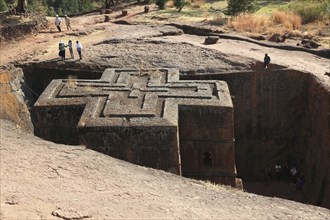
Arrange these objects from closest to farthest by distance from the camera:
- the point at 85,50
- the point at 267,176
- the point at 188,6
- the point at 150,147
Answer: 1. the point at 150,147
2. the point at 267,176
3. the point at 85,50
4. the point at 188,6

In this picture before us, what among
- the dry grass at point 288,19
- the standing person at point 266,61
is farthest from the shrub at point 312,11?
the standing person at point 266,61

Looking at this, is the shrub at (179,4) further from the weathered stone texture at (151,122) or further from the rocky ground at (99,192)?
the rocky ground at (99,192)

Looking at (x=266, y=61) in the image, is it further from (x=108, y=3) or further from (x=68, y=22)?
(x=108, y=3)

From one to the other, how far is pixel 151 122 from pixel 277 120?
5.72 m

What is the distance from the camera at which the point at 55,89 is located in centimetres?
902

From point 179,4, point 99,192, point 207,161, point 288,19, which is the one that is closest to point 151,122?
point 207,161

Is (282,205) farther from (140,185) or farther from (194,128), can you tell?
(194,128)

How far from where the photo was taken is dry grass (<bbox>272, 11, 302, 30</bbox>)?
15801 millimetres

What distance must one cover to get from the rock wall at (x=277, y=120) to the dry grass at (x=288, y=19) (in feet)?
16.3

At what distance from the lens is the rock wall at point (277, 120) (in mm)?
11125

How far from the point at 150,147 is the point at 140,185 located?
180 centimetres

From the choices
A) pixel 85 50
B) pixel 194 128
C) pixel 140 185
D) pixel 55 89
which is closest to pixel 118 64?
pixel 85 50

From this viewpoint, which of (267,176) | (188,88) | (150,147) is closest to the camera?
(150,147)

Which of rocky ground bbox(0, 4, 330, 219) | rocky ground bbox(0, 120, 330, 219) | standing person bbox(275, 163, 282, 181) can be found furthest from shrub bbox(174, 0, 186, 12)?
rocky ground bbox(0, 120, 330, 219)
